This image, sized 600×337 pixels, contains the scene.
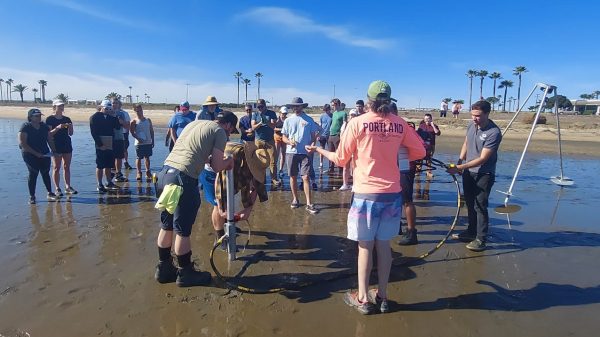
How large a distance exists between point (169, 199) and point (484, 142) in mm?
4396

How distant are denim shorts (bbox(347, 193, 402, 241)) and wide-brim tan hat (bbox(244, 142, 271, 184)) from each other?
1784 millimetres

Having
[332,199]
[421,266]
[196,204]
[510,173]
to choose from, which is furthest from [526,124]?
[196,204]

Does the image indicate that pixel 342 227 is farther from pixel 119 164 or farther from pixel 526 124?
pixel 526 124

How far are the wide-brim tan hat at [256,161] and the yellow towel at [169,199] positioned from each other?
47.1 inches

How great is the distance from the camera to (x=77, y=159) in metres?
14.0

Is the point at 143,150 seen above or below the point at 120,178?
above

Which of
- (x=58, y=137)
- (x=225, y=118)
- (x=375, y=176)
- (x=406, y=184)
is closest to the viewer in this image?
(x=375, y=176)

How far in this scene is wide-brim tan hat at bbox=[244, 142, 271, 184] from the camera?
15.9 feet

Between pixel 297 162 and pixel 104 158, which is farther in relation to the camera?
pixel 104 158

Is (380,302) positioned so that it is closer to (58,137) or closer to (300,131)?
(300,131)

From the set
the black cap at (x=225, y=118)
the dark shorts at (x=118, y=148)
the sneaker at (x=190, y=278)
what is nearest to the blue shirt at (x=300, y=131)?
the black cap at (x=225, y=118)

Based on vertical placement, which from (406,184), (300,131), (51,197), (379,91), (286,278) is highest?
(379,91)

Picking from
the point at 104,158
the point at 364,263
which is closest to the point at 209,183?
the point at 364,263

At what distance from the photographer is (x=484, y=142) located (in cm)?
531
